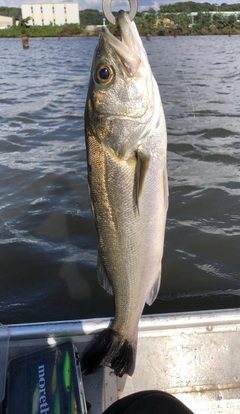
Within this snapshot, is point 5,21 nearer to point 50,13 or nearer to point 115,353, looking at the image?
point 50,13

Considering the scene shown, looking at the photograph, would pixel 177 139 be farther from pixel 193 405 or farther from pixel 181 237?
pixel 193 405

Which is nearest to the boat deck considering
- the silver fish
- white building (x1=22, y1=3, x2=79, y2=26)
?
the silver fish

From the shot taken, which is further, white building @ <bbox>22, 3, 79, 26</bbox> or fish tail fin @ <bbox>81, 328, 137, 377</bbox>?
white building @ <bbox>22, 3, 79, 26</bbox>

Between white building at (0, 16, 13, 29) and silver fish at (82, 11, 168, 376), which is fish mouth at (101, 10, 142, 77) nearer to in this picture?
silver fish at (82, 11, 168, 376)

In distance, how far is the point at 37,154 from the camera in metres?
8.97

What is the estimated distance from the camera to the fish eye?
1909 mm

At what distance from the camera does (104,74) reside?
6.28ft

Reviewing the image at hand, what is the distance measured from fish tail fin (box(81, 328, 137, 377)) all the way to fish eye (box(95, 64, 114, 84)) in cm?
135

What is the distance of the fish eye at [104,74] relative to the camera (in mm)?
1909

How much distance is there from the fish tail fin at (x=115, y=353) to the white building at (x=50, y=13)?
344ft

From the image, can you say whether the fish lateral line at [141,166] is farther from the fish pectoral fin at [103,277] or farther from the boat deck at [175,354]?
the boat deck at [175,354]

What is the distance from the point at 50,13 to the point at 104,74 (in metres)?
110

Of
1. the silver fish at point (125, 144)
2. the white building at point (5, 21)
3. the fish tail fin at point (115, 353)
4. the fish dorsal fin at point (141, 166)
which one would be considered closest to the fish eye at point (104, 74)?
→ the silver fish at point (125, 144)

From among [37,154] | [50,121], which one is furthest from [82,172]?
[50,121]
